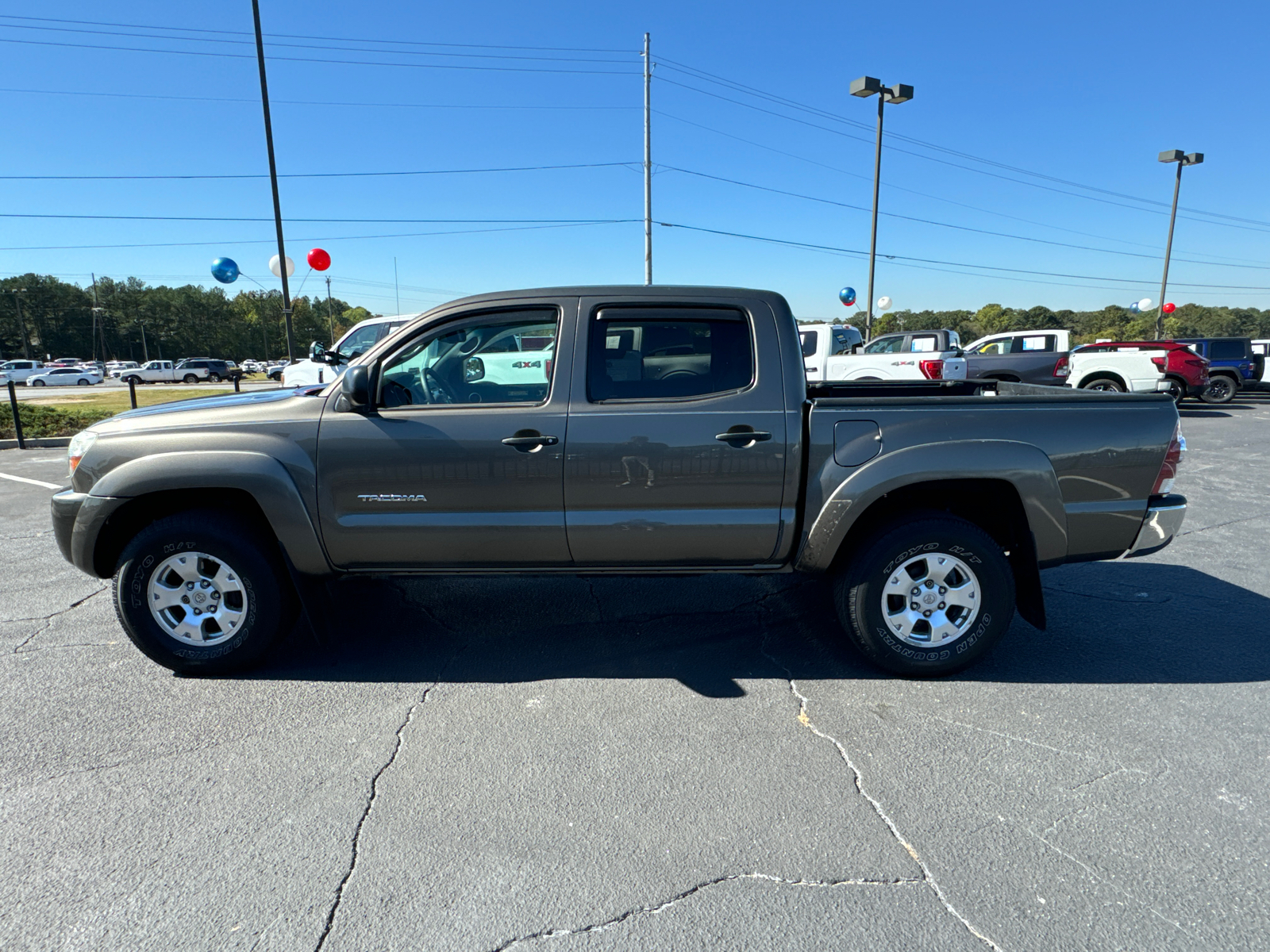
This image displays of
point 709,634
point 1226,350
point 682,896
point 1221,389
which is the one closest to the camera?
point 682,896

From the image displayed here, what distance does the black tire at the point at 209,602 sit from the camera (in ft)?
11.6

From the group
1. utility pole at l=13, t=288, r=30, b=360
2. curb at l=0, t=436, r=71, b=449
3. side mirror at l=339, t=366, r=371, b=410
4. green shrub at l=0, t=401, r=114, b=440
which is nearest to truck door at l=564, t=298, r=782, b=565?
side mirror at l=339, t=366, r=371, b=410

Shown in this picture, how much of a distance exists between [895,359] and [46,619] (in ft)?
43.7

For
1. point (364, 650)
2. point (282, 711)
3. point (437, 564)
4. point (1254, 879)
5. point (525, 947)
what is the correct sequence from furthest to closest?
1. point (364, 650)
2. point (437, 564)
3. point (282, 711)
4. point (1254, 879)
5. point (525, 947)

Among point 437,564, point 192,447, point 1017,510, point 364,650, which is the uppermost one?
point 192,447

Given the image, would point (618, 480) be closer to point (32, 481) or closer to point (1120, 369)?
point (32, 481)

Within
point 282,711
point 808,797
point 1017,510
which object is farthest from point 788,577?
point 282,711

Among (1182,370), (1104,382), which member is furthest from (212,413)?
(1182,370)

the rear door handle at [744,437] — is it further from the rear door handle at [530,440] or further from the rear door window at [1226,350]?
the rear door window at [1226,350]

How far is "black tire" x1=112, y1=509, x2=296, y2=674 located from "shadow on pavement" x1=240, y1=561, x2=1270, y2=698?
0.23 metres

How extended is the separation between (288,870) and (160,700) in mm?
1605

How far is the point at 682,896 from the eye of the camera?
7.17 ft

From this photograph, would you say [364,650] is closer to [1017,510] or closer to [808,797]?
[808,797]

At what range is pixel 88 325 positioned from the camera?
324 feet
